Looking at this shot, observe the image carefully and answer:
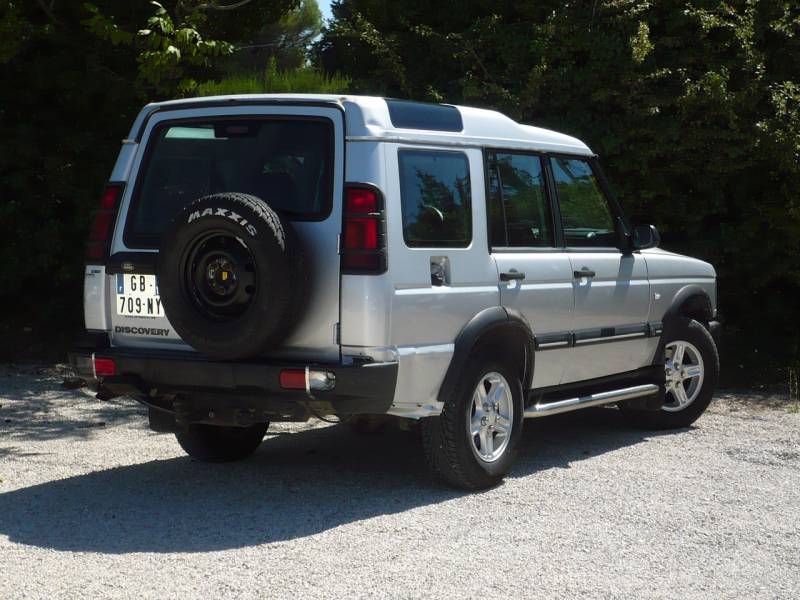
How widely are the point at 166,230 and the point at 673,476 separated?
3289 mm

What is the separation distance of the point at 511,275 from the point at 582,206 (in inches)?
48.0

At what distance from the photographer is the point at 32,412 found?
9500 mm

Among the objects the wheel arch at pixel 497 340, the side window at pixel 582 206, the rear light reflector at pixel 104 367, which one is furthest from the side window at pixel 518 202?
the rear light reflector at pixel 104 367

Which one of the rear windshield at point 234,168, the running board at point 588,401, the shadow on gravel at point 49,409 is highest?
the rear windshield at point 234,168

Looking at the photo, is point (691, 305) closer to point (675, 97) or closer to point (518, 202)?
point (518, 202)

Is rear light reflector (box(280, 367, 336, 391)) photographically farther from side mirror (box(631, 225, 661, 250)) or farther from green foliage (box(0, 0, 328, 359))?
green foliage (box(0, 0, 328, 359))

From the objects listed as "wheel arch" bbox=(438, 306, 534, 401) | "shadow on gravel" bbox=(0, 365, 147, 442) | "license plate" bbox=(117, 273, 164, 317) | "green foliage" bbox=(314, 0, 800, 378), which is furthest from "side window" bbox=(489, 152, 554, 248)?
"green foliage" bbox=(314, 0, 800, 378)

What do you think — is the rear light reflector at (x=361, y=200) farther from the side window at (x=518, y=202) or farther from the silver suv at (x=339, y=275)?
the side window at (x=518, y=202)

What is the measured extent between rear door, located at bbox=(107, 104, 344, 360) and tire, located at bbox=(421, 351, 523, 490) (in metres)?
0.84

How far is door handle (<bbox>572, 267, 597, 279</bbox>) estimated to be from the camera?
7461 mm

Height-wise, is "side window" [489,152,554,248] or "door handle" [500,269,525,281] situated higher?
"side window" [489,152,554,248]

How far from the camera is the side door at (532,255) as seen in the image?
6.87m

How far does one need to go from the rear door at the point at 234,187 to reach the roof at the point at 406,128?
0.06 meters

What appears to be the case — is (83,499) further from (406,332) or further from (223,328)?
(406,332)
